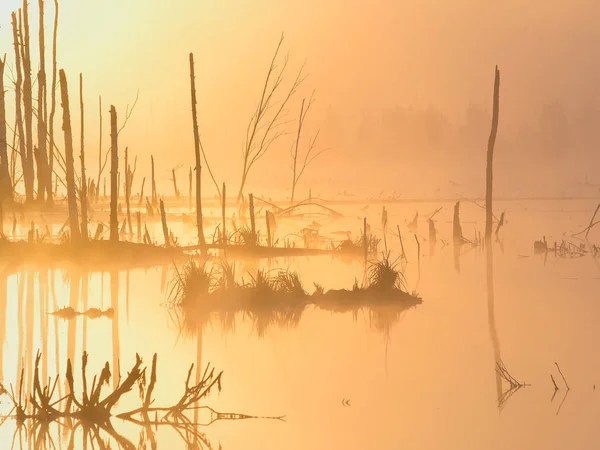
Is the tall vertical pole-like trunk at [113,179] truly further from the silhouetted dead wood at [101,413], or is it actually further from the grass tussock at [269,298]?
the silhouetted dead wood at [101,413]

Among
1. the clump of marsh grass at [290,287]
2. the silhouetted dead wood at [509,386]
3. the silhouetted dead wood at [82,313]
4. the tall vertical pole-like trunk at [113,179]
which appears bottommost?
the silhouetted dead wood at [509,386]

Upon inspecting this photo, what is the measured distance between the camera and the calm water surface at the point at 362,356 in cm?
722

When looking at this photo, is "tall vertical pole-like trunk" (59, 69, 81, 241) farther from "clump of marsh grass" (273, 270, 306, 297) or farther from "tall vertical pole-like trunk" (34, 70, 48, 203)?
"tall vertical pole-like trunk" (34, 70, 48, 203)

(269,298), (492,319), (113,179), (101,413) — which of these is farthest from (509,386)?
(113,179)

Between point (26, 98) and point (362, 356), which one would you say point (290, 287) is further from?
point (26, 98)

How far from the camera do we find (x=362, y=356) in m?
10.3

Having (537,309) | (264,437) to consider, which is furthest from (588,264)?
(264,437)

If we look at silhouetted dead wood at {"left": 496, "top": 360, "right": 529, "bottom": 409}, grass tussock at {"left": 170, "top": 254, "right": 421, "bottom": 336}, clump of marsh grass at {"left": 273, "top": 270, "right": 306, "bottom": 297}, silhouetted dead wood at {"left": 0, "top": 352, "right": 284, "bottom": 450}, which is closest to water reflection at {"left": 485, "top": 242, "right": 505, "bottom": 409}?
silhouetted dead wood at {"left": 496, "top": 360, "right": 529, "bottom": 409}

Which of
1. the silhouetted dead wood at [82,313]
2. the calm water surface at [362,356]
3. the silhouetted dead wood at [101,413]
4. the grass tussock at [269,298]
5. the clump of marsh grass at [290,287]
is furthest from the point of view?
the clump of marsh grass at [290,287]

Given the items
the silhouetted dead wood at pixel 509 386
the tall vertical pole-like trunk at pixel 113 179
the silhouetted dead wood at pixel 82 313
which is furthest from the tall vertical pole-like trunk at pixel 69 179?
the silhouetted dead wood at pixel 509 386

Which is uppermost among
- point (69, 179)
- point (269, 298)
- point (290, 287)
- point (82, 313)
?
point (69, 179)

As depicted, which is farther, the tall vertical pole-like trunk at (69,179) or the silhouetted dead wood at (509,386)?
the tall vertical pole-like trunk at (69,179)

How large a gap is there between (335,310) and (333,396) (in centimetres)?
532

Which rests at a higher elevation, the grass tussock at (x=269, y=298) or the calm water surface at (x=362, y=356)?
the grass tussock at (x=269, y=298)
